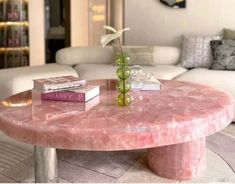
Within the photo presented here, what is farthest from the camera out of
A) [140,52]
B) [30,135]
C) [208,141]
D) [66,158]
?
[140,52]

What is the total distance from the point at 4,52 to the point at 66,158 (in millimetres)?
3839

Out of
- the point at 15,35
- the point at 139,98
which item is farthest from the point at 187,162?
the point at 15,35

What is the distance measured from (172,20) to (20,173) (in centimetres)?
295

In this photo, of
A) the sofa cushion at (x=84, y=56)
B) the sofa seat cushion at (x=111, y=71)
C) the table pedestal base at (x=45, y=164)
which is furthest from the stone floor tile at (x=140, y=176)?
the sofa cushion at (x=84, y=56)

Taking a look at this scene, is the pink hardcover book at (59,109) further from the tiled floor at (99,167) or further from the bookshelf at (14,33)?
the bookshelf at (14,33)

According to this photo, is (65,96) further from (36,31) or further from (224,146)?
(36,31)

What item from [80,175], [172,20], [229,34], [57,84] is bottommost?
[80,175]

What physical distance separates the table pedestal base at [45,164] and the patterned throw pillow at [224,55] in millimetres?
2238

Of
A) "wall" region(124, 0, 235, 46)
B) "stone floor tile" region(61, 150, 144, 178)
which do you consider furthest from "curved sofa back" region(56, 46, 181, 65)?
"stone floor tile" region(61, 150, 144, 178)

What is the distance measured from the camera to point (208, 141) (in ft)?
9.10

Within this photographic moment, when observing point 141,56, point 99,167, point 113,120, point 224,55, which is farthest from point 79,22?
point 113,120

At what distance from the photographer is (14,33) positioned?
5672 mm

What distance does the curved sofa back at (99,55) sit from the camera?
3.99m

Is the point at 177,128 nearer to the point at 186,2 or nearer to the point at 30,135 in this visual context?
the point at 30,135
